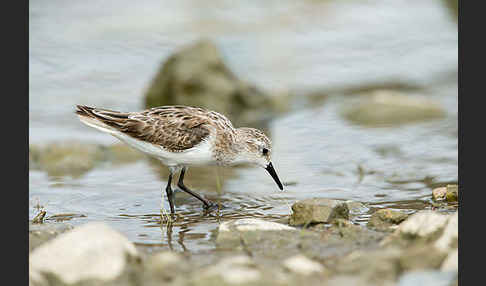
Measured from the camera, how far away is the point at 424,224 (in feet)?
20.4

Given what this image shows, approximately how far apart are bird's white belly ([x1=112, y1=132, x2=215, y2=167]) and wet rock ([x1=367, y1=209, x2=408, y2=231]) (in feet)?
7.32

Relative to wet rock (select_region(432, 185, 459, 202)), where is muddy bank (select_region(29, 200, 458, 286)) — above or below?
below

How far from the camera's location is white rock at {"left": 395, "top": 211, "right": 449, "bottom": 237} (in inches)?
240

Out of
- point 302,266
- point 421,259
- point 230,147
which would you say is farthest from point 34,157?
point 421,259

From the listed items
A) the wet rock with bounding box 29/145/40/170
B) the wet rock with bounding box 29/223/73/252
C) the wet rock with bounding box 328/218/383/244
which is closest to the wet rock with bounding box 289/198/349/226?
the wet rock with bounding box 328/218/383/244

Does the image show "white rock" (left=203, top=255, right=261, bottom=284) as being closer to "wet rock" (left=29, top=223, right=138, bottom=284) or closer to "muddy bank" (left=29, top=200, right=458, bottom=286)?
"muddy bank" (left=29, top=200, right=458, bottom=286)

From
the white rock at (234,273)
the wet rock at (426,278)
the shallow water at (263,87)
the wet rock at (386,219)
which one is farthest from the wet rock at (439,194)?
the white rock at (234,273)

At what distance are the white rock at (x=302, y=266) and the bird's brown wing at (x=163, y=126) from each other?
316 cm

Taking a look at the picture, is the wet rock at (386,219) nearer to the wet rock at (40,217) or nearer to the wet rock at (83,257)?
the wet rock at (83,257)

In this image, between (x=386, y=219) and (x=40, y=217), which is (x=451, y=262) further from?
(x=40, y=217)

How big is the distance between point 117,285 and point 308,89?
32.6ft

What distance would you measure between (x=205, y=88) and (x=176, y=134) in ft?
16.3

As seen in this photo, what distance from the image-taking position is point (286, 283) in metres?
5.26

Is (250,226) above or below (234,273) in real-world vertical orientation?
above
